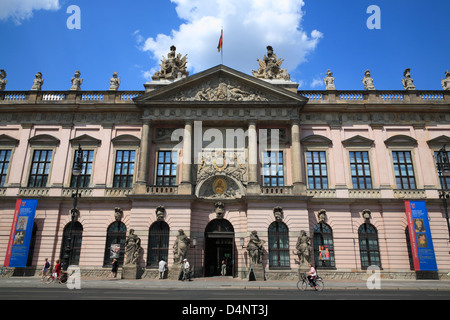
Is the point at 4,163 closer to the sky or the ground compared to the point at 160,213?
closer to the sky

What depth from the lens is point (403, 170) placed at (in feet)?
91.7

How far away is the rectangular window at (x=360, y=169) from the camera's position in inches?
1094

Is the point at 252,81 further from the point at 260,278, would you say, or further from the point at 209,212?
the point at 260,278

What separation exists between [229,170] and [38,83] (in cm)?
2181

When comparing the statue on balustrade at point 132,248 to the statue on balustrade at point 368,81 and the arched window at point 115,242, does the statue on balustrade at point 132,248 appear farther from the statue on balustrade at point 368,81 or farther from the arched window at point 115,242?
the statue on balustrade at point 368,81

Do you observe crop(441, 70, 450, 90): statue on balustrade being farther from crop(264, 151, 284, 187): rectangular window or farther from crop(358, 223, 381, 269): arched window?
crop(264, 151, 284, 187): rectangular window

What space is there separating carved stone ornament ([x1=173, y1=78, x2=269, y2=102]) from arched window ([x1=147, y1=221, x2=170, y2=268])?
11.9 m

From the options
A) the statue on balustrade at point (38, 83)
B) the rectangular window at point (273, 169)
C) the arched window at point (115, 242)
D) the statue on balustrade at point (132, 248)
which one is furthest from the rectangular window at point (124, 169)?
the rectangular window at point (273, 169)

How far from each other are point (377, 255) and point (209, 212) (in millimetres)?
14917

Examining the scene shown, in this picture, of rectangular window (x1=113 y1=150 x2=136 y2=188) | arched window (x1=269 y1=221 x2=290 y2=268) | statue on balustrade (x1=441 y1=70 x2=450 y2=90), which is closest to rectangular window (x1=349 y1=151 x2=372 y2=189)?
arched window (x1=269 y1=221 x2=290 y2=268)

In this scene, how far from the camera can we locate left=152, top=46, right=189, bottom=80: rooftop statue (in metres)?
30.5

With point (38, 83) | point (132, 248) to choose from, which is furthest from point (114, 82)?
point (132, 248)

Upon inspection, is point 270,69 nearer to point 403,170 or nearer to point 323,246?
point 403,170

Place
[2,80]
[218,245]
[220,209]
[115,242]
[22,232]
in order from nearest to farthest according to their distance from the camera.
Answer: [22,232], [115,242], [220,209], [218,245], [2,80]
